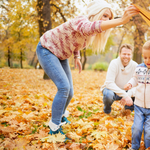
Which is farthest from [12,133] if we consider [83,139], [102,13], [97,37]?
[102,13]

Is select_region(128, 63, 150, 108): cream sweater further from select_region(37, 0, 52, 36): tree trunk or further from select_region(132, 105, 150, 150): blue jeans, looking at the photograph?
select_region(37, 0, 52, 36): tree trunk

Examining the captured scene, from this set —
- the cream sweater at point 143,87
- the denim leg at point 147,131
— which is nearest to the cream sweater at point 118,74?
the cream sweater at point 143,87

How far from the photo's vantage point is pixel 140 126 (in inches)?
68.1

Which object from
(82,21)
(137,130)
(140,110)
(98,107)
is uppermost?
(82,21)

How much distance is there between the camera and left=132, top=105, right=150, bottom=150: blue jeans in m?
1.72

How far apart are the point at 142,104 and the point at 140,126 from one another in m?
0.26

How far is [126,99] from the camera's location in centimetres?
249

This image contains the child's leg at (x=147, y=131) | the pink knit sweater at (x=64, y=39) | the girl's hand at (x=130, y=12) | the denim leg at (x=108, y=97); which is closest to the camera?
the girl's hand at (x=130, y=12)

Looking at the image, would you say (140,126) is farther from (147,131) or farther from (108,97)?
(108,97)

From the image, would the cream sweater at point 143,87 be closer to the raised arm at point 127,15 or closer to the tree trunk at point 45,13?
the raised arm at point 127,15

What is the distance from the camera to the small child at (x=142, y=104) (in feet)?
5.64

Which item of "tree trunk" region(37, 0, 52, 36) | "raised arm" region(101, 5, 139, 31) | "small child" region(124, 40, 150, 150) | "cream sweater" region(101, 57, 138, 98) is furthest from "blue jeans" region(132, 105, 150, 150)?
"tree trunk" region(37, 0, 52, 36)

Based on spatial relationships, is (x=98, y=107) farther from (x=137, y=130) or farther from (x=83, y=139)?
(x=137, y=130)

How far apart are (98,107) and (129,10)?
265cm
